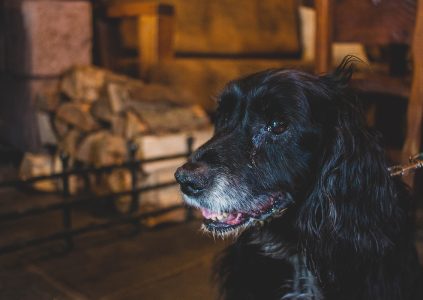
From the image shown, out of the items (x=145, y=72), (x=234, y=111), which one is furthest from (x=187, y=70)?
(x=234, y=111)

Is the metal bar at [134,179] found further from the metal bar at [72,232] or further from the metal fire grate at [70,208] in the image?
the metal bar at [72,232]

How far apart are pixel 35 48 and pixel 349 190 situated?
4.58m

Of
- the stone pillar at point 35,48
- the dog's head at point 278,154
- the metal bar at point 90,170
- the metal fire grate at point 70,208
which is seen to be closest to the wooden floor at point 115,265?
the metal fire grate at point 70,208

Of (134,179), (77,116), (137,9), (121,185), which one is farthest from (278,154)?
(137,9)

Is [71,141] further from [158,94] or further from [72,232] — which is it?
[72,232]

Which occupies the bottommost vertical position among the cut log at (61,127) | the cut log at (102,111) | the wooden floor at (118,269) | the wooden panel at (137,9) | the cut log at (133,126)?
the wooden floor at (118,269)

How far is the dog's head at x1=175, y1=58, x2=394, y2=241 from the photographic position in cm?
222

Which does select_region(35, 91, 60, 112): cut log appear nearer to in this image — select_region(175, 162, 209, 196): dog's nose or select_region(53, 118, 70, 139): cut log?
select_region(53, 118, 70, 139): cut log

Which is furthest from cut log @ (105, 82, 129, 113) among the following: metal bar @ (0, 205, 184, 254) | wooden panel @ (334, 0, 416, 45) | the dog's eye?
the dog's eye

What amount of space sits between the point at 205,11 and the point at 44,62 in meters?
2.34

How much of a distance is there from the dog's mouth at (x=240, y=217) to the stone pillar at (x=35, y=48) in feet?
13.6

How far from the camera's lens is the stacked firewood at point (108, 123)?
500 centimetres

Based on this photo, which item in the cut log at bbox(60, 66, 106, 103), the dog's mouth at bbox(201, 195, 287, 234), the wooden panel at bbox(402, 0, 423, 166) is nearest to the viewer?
the dog's mouth at bbox(201, 195, 287, 234)

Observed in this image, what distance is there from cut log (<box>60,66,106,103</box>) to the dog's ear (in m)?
3.72
